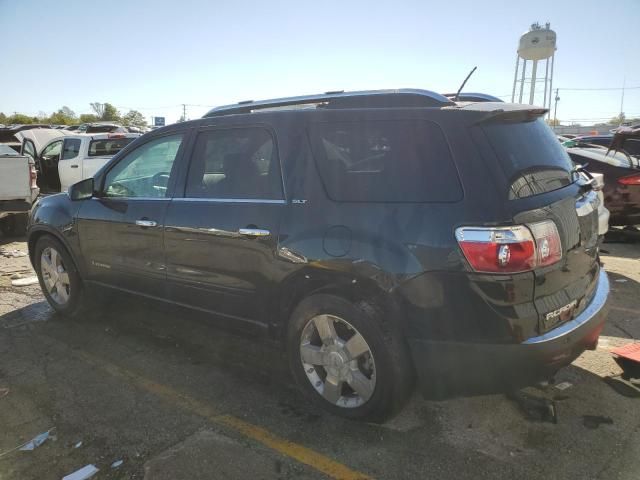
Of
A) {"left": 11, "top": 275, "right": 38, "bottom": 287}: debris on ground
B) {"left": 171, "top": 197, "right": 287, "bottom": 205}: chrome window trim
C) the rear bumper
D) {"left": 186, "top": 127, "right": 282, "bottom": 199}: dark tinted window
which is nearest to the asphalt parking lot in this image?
the rear bumper

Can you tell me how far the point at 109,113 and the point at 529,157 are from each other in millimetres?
85421

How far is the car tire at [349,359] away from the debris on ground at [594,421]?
111 cm

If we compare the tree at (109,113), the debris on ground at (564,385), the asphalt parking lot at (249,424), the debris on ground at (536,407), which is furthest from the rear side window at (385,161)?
the tree at (109,113)

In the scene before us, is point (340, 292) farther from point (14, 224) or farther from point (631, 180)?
point (14, 224)

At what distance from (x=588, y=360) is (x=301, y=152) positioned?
265 cm

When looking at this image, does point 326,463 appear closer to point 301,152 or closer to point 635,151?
point 301,152

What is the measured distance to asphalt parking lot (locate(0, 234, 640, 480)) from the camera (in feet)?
8.42

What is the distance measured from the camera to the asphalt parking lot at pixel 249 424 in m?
2.57

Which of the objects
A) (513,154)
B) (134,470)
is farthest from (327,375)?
(513,154)

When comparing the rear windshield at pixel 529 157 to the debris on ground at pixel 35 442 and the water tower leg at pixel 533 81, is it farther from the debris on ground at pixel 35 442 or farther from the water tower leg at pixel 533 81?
the water tower leg at pixel 533 81

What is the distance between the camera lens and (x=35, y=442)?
2.84 metres

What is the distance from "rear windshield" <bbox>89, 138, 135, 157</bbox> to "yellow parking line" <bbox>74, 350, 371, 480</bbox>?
8.98 meters

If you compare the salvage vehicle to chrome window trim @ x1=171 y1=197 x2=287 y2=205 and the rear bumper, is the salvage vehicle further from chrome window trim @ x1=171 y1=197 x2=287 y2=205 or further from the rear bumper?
chrome window trim @ x1=171 y1=197 x2=287 y2=205

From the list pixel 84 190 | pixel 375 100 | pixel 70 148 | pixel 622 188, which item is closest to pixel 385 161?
pixel 375 100
